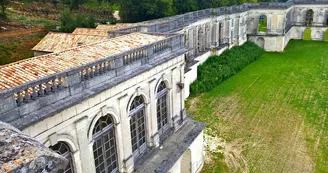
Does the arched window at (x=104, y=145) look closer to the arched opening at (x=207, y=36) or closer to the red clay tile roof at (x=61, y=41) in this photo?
the red clay tile roof at (x=61, y=41)

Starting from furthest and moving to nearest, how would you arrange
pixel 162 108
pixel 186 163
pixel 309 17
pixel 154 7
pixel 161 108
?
pixel 309 17
pixel 154 7
pixel 186 163
pixel 162 108
pixel 161 108

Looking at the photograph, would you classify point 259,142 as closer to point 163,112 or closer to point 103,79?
point 163,112

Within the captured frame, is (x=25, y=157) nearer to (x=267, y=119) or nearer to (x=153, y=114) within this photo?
(x=153, y=114)

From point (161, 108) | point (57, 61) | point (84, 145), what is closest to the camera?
point (84, 145)

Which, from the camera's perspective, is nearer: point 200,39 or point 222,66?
point 222,66

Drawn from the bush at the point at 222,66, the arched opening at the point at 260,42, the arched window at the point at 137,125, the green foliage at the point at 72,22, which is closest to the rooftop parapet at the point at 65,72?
the arched window at the point at 137,125

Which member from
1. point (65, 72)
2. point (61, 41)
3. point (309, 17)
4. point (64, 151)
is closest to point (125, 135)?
point (64, 151)

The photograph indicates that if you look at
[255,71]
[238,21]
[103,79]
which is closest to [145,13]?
[238,21]
